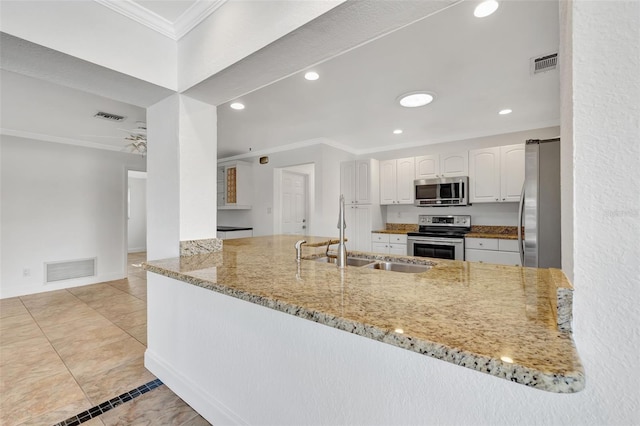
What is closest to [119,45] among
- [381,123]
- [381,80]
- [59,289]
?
[381,80]

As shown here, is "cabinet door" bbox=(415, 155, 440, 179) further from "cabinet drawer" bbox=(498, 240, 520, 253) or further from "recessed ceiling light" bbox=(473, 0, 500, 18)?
"recessed ceiling light" bbox=(473, 0, 500, 18)

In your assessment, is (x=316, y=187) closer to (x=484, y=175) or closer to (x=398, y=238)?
(x=398, y=238)

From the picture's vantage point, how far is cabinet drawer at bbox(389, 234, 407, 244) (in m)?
4.65

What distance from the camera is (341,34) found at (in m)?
1.34

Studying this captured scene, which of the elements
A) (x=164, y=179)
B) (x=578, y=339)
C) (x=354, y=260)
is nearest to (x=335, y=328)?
(x=578, y=339)

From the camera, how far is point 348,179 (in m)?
5.23

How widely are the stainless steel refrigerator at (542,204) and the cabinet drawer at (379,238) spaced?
2.67 metres

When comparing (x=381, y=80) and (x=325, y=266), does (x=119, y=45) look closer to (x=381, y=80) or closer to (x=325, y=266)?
(x=325, y=266)

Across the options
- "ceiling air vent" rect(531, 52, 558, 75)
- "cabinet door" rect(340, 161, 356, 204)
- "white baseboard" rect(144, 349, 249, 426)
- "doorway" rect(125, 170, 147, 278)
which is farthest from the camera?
"doorway" rect(125, 170, 147, 278)

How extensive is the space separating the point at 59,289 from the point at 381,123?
5506mm

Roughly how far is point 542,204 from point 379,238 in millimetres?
2937

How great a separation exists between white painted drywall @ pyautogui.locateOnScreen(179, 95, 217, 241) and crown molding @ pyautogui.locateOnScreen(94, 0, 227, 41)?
0.41m

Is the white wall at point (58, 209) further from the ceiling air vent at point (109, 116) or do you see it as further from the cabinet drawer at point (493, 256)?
the cabinet drawer at point (493, 256)

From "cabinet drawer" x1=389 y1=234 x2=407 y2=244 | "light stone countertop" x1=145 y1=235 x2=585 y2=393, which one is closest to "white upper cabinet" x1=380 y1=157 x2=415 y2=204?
"cabinet drawer" x1=389 y1=234 x2=407 y2=244
